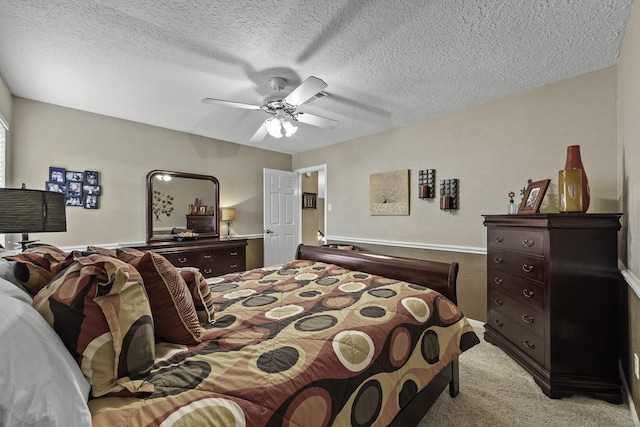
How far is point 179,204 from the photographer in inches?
160

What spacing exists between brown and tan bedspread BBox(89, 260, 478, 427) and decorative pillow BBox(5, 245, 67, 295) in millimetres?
508

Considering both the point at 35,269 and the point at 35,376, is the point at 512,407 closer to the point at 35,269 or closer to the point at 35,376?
the point at 35,376

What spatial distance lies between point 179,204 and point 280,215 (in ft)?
5.59

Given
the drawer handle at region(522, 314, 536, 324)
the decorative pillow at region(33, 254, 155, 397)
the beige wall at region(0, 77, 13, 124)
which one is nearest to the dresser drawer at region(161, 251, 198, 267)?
the beige wall at region(0, 77, 13, 124)

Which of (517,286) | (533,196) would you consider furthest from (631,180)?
(517,286)

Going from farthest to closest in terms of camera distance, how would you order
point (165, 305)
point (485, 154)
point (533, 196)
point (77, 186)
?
point (77, 186) → point (485, 154) → point (533, 196) → point (165, 305)

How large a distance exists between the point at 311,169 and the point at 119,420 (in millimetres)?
4750

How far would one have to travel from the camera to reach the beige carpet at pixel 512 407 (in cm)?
168

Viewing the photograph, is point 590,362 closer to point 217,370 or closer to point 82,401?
point 217,370

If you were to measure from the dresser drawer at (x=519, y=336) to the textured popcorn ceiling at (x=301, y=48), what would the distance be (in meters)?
2.16

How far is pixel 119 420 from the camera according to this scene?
722mm

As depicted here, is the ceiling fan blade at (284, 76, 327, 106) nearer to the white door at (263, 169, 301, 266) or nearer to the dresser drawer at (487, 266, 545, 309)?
the dresser drawer at (487, 266, 545, 309)

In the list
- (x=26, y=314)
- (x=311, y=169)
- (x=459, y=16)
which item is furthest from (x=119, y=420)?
(x=311, y=169)

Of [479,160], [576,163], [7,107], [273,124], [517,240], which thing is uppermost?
[7,107]
